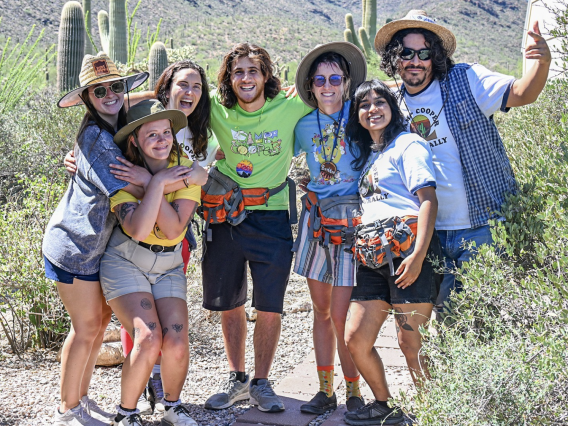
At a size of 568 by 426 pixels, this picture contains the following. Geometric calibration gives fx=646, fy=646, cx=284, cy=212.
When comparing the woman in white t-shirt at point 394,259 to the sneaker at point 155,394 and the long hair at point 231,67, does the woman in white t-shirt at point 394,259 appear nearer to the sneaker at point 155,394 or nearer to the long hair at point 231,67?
the long hair at point 231,67

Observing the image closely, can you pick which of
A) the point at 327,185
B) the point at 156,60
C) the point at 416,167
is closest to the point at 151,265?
the point at 327,185

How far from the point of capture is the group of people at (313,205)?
329cm

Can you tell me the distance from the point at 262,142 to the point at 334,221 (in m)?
0.68

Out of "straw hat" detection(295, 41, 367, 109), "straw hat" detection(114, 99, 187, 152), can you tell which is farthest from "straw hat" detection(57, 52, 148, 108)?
"straw hat" detection(295, 41, 367, 109)

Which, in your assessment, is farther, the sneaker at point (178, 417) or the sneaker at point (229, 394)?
the sneaker at point (229, 394)

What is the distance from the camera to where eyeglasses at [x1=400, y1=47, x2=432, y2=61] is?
354cm

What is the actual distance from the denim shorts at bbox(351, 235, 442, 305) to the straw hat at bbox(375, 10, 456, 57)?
3.76 ft

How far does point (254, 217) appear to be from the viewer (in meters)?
3.96

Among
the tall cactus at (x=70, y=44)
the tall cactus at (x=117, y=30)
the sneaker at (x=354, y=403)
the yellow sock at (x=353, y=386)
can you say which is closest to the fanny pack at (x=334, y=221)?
the yellow sock at (x=353, y=386)

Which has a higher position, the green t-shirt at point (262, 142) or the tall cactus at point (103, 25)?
the tall cactus at point (103, 25)

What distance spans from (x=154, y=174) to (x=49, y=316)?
6.03ft

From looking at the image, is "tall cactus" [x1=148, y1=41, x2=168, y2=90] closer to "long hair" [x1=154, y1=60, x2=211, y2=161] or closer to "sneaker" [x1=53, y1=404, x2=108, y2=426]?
"long hair" [x1=154, y1=60, x2=211, y2=161]

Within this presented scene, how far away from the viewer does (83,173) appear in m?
3.37

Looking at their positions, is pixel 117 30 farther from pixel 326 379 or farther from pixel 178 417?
pixel 178 417
